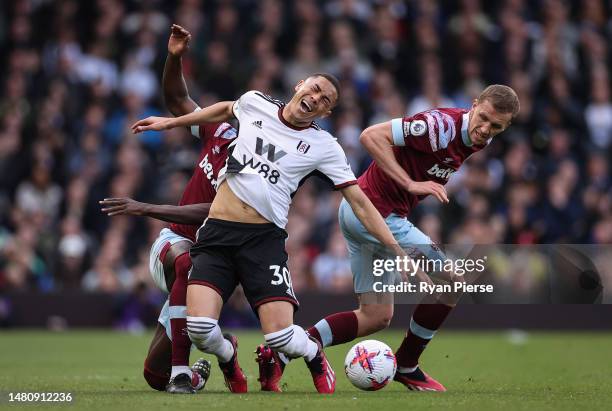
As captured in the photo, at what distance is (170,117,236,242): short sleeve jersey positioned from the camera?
360 inches

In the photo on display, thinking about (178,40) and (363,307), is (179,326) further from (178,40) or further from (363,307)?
(178,40)

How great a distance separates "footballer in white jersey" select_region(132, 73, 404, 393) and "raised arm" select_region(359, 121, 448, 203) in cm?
35

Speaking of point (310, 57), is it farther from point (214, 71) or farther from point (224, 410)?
point (224, 410)

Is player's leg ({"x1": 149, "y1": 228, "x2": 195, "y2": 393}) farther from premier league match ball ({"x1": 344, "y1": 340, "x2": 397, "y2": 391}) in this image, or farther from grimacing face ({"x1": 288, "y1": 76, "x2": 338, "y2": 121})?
grimacing face ({"x1": 288, "y1": 76, "x2": 338, "y2": 121})

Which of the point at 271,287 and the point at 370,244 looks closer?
the point at 271,287

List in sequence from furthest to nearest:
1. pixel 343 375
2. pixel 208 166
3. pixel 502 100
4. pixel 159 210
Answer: pixel 343 375, pixel 208 166, pixel 502 100, pixel 159 210

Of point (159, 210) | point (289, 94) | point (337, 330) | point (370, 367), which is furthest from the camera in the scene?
point (289, 94)

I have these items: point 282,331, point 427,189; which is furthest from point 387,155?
point 282,331

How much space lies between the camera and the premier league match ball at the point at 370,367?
8.97 meters

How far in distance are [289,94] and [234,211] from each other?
1103 cm

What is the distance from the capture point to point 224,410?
7.33 meters

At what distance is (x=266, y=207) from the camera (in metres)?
8.58

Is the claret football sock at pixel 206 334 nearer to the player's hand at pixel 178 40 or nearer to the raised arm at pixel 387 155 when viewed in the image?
the raised arm at pixel 387 155

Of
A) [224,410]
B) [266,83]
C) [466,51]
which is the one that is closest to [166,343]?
[224,410]
